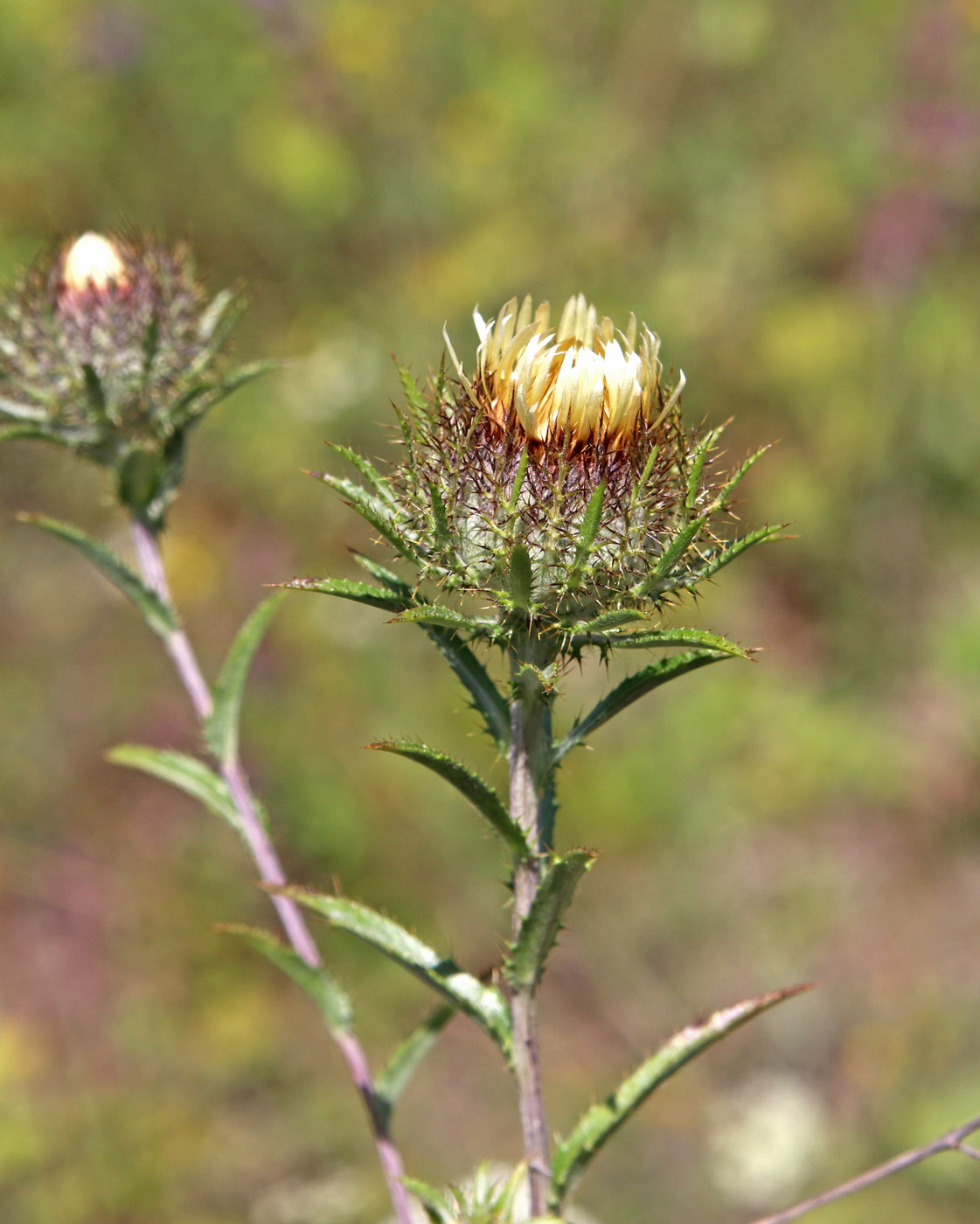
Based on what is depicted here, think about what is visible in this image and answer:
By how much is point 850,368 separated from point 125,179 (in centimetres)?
530

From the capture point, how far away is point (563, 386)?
1.52 m

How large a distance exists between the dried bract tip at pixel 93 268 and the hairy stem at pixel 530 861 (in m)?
1.58

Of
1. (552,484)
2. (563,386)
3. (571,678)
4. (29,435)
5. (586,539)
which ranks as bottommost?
(586,539)

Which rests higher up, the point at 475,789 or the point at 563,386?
the point at 563,386

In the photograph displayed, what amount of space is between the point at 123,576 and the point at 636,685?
45.0 inches

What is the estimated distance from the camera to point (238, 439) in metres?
6.74

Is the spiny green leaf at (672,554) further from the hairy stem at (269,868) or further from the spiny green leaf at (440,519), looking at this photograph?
the hairy stem at (269,868)

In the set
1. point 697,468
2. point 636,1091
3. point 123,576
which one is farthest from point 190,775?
point 697,468

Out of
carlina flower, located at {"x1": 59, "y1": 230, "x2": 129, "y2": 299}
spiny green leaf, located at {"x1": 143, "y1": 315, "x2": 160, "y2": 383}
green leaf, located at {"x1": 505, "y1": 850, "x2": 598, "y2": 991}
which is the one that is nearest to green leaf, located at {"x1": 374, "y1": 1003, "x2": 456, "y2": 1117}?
green leaf, located at {"x1": 505, "y1": 850, "x2": 598, "y2": 991}

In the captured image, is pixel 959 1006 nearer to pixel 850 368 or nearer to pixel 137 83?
pixel 850 368

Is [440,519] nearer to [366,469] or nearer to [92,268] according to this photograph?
[366,469]

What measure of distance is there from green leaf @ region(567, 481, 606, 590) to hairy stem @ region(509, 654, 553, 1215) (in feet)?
0.48

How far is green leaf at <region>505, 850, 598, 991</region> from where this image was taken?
4.51ft

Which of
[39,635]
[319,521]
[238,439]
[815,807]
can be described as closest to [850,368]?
[815,807]
